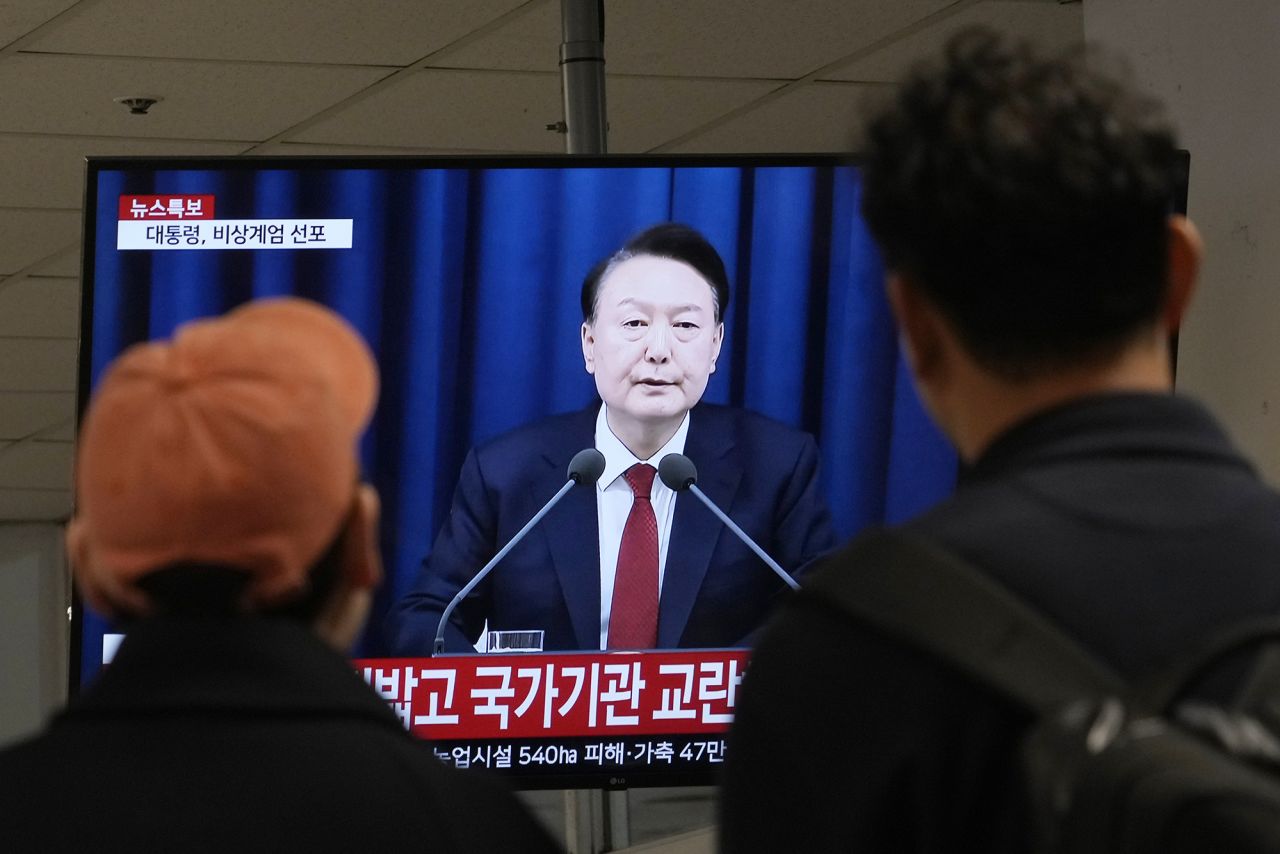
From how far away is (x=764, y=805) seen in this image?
94 cm

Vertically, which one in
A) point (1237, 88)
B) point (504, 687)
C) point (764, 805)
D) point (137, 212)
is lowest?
point (504, 687)

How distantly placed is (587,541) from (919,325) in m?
1.72

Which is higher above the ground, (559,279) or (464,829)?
(559,279)

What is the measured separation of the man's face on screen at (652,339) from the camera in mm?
2736

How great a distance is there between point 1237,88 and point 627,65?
1.39 metres

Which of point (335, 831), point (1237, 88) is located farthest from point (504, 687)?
point (335, 831)

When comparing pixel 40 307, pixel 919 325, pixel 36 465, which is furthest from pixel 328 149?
pixel 36 465

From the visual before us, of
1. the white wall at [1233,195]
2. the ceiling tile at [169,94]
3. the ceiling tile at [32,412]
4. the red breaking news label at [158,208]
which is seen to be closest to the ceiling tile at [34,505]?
the ceiling tile at [32,412]

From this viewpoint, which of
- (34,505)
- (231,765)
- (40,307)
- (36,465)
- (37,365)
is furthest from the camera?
(34,505)

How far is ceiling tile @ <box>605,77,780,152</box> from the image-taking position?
417 centimetres

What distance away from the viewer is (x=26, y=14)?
146 inches

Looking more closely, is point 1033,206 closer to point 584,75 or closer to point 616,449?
point 616,449

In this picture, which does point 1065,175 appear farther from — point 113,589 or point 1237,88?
point 1237,88

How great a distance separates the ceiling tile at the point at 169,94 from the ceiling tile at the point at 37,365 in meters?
2.11
